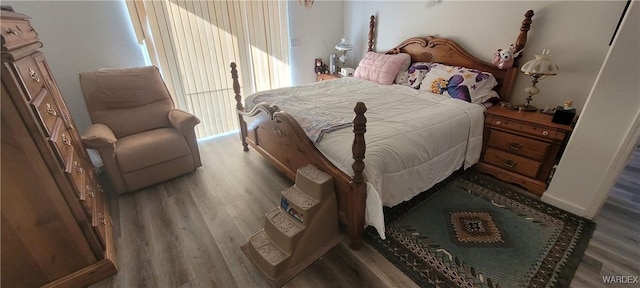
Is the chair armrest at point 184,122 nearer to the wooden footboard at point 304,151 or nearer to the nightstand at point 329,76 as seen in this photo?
the wooden footboard at point 304,151

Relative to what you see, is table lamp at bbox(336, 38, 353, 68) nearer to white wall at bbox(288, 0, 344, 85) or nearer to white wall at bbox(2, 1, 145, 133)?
white wall at bbox(288, 0, 344, 85)

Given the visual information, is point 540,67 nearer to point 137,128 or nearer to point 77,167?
point 77,167

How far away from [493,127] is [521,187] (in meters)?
0.58

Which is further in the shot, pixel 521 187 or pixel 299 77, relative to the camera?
pixel 299 77

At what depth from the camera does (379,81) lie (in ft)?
10.7

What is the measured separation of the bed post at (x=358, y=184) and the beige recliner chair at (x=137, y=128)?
172 centimetres

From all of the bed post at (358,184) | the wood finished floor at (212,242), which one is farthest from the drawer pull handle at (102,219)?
the bed post at (358,184)

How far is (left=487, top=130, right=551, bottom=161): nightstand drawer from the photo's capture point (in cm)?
209

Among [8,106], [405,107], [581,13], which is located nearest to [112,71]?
[8,106]

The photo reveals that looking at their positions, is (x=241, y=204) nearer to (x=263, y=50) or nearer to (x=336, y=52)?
(x=263, y=50)

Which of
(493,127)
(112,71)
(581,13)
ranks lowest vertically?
(493,127)

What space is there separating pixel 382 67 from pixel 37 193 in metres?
3.16

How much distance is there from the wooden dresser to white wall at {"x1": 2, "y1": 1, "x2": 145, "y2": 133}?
0.98 meters

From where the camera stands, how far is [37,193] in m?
1.25
